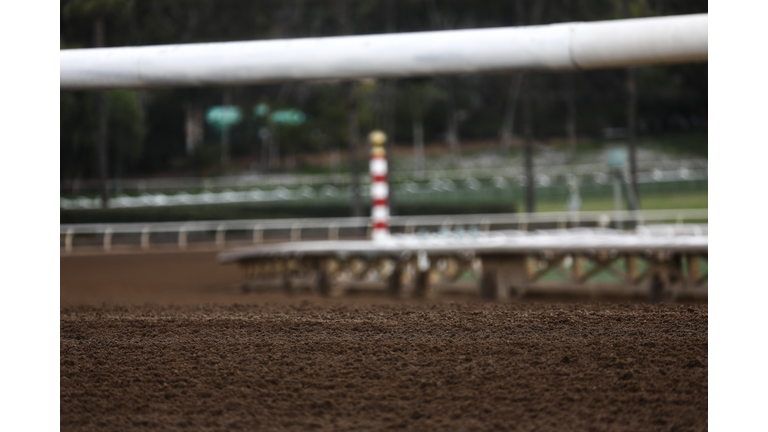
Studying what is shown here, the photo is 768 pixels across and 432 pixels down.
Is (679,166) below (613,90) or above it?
below

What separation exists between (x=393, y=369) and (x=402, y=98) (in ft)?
136

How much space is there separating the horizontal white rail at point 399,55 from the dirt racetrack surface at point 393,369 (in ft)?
2.35

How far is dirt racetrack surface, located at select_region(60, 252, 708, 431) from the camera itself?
1.85 metres

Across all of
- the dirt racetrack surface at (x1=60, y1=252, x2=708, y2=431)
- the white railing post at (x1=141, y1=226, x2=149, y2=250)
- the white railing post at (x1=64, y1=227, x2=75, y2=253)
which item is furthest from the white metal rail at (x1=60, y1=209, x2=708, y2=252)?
the dirt racetrack surface at (x1=60, y1=252, x2=708, y2=431)

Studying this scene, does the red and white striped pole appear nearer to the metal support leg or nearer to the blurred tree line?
the metal support leg

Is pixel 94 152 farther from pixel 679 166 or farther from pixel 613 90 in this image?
pixel 613 90

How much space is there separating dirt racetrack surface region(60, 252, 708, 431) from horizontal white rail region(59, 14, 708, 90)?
716mm

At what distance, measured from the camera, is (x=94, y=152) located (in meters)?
9.39

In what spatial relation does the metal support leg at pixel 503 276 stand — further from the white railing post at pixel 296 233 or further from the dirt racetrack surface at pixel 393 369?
the white railing post at pixel 296 233

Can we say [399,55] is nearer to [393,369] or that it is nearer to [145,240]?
[393,369]

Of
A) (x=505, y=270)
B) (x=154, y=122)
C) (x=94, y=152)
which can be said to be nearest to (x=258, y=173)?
(x=154, y=122)

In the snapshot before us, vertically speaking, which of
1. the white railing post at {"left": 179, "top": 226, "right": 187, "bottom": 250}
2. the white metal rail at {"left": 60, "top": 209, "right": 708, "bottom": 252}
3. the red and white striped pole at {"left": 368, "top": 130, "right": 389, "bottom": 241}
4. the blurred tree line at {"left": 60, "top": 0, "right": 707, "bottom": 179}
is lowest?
the white railing post at {"left": 179, "top": 226, "right": 187, "bottom": 250}

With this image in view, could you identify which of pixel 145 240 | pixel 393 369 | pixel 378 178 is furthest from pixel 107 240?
pixel 393 369
